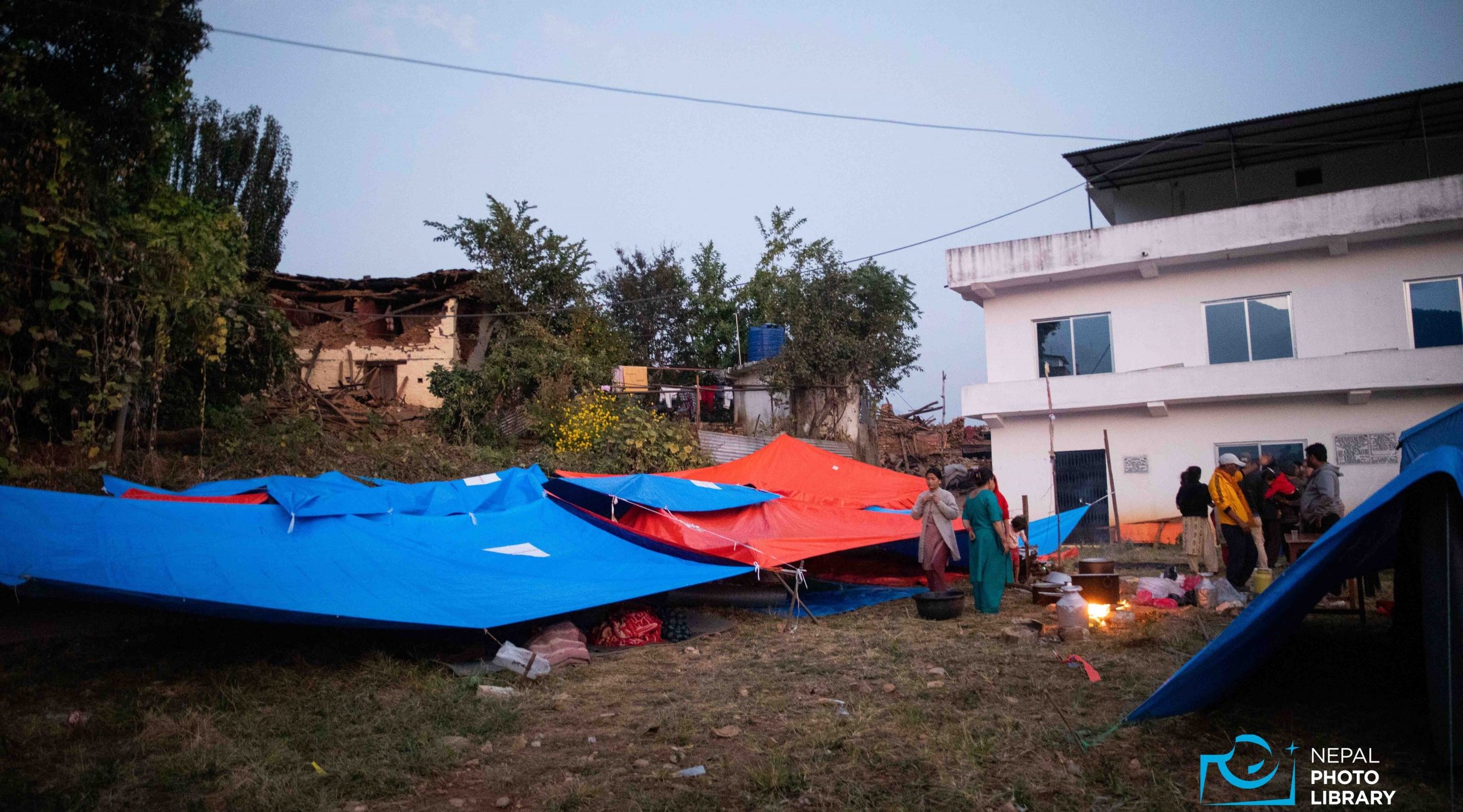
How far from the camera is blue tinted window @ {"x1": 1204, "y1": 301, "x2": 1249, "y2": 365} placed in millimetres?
13156

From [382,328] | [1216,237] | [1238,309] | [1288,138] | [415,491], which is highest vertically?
[1288,138]

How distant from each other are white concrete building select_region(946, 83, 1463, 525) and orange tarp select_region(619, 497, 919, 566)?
5.79 meters

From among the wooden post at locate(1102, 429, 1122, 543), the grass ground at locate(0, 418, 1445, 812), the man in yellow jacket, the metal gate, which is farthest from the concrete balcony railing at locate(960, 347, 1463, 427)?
the grass ground at locate(0, 418, 1445, 812)

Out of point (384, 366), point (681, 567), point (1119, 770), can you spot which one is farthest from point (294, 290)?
point (1119, 770)

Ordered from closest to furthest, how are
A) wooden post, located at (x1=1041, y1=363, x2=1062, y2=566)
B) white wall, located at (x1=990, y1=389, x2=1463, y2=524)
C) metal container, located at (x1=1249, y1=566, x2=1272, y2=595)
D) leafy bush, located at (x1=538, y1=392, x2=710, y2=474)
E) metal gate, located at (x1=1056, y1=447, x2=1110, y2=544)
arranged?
1. metal container, located at (x1=1249, y1=566, x2=1272, y2=595)
2. white wall, located at (x1=990, y1=389, x2=1463, y2=524)
3. wooden post, located at (x1=1041, y1=363, x2=1062, y2=566)
4. metal gate, located at (x1=1056, y1=447, x2=1110, y2=544)
5. leafy bush, located at (x1=538, y1=392, x2=710, y2=474)

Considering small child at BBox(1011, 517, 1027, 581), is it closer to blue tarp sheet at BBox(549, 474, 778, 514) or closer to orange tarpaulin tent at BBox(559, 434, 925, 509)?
orange tarpaulin tent at BBox(559, 434, 925, 509)

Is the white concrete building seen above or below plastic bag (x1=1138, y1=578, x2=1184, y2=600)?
above

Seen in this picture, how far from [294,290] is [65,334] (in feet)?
35.0

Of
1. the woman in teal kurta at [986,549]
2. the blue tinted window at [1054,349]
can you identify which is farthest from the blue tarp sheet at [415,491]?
the blue tinted window at [1054,349]

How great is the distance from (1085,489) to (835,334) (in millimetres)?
6038

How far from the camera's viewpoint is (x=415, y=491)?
8.05 meters

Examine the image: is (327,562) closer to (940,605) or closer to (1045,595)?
(940,605)

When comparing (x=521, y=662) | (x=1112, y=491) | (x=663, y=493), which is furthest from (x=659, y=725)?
(x=1112, y=491)

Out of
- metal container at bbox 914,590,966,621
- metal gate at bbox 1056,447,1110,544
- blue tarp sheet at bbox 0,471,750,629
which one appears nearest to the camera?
blue tarp sheet at bbox 0,471,750,629
